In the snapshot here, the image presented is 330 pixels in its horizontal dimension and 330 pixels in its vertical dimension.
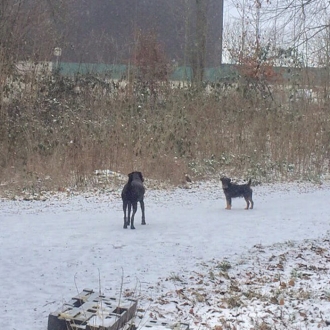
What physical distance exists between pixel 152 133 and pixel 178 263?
29.2ft

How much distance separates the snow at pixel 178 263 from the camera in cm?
533

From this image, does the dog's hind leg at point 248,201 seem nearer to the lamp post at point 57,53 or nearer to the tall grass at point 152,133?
the tall grass at point 152,133

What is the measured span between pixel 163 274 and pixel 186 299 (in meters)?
0.74

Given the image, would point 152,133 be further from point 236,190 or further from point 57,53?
point 57,53

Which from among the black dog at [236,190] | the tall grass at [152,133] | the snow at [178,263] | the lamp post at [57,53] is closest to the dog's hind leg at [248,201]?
the black dog at [236,190]

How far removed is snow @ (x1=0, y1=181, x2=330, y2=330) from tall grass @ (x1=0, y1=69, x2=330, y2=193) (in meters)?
3.26

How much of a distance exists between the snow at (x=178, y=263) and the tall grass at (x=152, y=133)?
3259mm

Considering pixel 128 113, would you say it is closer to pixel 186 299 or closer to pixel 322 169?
pixel 322 169

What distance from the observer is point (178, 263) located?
6.75 m

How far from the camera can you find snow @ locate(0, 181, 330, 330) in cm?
533

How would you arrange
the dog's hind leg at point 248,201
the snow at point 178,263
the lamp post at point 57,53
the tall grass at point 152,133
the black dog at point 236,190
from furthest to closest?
the lamp post at point 57,53
the tall grass at point 152,133
the dog's hind leg at point 248,201
the black dog at point 236,190
the snow at point 178,263

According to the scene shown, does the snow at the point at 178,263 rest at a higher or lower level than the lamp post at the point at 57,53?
lower

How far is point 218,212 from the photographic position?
1015 cm

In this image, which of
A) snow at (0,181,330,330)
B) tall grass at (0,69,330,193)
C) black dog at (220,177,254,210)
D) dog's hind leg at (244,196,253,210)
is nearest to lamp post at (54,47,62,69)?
tall grass at (0,69,330,193)
